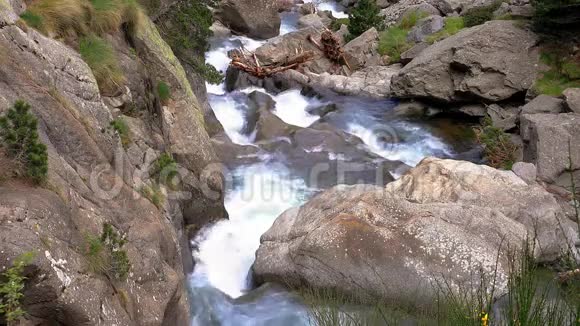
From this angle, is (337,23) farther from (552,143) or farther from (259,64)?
(552,143)

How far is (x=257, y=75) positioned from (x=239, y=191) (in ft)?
22.2

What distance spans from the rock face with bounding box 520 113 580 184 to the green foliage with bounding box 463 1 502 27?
25.2ft

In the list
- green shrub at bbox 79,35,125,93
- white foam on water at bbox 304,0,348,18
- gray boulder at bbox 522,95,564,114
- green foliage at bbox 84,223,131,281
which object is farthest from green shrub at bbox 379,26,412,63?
green foliage at bbox 84,223,131,281

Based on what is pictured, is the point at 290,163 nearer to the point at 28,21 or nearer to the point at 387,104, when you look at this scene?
the point at 387,104

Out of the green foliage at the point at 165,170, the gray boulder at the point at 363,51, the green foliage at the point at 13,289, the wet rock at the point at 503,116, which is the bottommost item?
the green foliage at the point at 13,289

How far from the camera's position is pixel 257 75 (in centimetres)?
1711

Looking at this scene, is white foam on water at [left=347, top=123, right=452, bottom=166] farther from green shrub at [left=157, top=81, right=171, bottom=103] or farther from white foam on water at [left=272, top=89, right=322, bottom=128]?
green shrub at [left=157, top=81, right=171, bottom=103]

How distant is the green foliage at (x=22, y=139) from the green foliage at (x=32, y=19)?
3.01 metres

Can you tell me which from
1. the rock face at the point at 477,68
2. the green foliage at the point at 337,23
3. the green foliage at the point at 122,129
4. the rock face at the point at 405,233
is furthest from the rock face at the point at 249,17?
the green foliage at the point at 122,129

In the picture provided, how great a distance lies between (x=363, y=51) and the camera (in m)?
19.2

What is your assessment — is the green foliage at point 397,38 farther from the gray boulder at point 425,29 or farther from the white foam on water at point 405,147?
the white foam on water at point 405,147

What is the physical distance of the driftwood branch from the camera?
56.1ft

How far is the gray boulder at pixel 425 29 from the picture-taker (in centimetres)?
1953

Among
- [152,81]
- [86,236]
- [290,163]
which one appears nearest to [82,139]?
[86,236]
